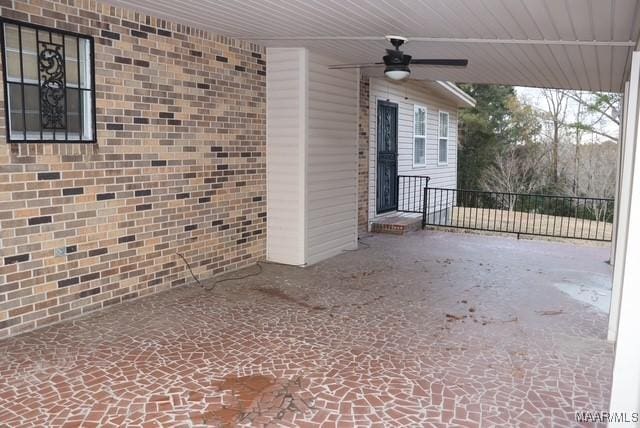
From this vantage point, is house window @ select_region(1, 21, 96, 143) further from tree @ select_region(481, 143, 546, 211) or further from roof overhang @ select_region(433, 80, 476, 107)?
tree @ select_region(481, 143, 546, 211)

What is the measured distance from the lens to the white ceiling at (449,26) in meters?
4.29

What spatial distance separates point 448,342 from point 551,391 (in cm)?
95

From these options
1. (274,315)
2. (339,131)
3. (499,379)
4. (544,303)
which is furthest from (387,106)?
(499,379)

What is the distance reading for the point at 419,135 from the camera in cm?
1223

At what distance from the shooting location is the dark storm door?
1012 cm

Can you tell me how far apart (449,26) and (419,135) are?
7314 millimetres

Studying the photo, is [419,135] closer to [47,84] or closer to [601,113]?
[47,84]

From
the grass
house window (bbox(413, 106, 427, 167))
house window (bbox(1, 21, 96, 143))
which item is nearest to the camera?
house window (bbox(1, 21, 96, 143))

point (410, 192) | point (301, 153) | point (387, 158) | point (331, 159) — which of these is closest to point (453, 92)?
point (410, 192)

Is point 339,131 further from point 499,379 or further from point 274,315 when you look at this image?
point 499,379

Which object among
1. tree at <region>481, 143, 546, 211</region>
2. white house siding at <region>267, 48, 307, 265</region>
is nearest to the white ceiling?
white house siding at <region>267, 48, 307, 265</region>

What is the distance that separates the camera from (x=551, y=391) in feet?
10.8

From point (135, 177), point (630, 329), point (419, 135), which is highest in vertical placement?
point (419, 135)

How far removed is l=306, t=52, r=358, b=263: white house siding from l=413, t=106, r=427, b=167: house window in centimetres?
428
